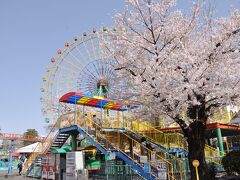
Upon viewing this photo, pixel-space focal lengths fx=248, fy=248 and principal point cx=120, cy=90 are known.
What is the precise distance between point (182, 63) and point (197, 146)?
332 centimetres

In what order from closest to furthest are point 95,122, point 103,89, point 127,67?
point 127,67
point 95,122
point 103,89

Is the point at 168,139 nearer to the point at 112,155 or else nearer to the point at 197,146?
the point at 112,155

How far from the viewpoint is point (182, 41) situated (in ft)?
33.7

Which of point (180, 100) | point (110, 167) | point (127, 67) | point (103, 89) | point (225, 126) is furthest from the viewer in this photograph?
point (103, 89)

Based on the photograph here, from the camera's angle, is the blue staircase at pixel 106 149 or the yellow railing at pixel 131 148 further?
the blue staircase at pixel 106 149

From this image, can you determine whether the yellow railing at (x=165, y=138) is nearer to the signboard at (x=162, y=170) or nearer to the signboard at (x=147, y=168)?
the signboard at (x=147, y=168)

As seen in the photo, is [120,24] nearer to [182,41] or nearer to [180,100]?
→ [182,41]

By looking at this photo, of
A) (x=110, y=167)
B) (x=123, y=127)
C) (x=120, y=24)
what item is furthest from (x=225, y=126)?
(x=120, y=24)

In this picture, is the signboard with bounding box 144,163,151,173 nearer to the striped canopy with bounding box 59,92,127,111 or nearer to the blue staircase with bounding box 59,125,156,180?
the blue staircase with bounding box 59,125,156,180

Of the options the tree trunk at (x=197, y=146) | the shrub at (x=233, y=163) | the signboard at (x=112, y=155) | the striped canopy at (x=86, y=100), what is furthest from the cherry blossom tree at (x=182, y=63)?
the striped canopy at (x=86, y=100)

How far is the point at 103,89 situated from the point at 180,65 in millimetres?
21654

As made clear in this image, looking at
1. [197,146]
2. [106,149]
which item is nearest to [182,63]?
[197,146]

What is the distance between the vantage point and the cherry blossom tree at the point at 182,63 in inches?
359

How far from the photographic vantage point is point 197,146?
970 centimetres
